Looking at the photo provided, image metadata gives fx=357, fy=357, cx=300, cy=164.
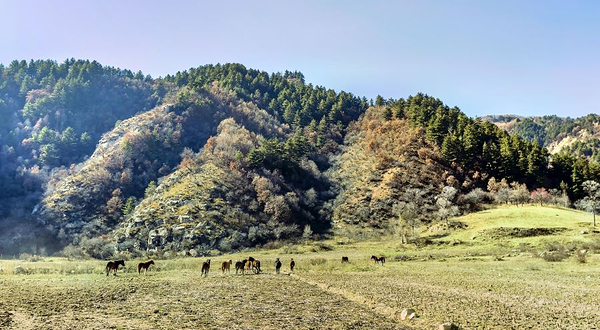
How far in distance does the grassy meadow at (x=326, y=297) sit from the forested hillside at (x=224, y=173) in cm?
4212

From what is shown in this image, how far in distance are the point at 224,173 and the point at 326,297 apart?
94.2 metres

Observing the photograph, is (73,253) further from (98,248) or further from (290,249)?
(290,249)

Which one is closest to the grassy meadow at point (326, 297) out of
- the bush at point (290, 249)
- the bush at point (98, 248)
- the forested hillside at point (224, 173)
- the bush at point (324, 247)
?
the bush at point (290, 249)

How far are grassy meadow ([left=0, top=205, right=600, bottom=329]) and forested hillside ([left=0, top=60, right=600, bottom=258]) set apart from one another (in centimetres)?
4212

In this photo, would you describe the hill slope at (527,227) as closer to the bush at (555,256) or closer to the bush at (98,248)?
the bush at (555,256)

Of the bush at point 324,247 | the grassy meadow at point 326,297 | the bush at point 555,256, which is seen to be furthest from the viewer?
the bush at point 324,247

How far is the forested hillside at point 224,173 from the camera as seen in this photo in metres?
97.4

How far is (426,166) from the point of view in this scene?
122 m

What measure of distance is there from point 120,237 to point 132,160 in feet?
162

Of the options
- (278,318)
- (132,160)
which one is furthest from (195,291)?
(132,160)

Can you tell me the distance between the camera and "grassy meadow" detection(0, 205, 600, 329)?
2095cm

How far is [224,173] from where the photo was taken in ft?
391

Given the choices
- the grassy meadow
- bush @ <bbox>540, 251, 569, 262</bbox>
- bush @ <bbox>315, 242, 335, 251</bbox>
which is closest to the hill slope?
the grassy meadow

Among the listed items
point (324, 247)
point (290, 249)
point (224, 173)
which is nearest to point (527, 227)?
point (324, 247)
